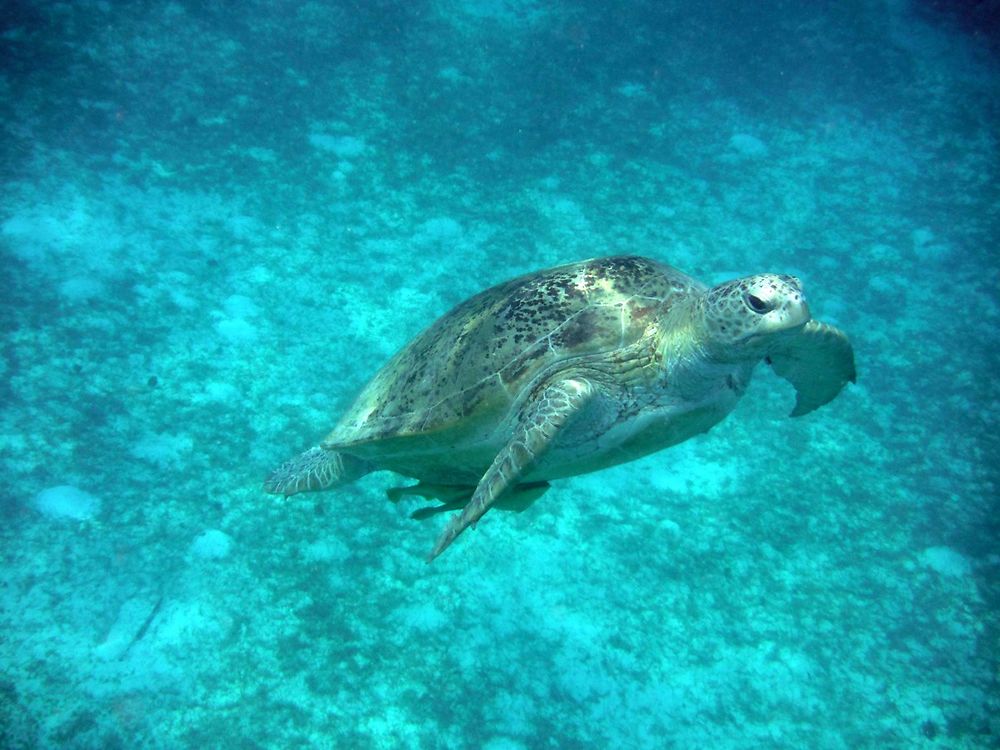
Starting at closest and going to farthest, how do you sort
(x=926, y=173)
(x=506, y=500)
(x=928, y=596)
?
(x=506, y=500) → (x=928, y=596) → (x=926, y=173)

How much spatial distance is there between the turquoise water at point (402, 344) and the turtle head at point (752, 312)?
2.80 m

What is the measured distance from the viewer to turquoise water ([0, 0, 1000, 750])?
3826 millimetres

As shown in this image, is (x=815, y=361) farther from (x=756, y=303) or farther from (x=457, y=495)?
(x=457, y=495)

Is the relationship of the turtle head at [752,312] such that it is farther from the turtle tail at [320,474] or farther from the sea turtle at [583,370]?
the turtle tail at [320,474]

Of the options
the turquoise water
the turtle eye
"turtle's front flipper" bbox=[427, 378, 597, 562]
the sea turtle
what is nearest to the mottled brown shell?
→ the sea turtle

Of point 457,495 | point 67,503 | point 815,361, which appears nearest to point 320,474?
point 457,495

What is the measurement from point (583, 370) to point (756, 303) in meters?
0.89

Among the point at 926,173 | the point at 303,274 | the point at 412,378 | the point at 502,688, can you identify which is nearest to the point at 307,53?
the point at 303,274

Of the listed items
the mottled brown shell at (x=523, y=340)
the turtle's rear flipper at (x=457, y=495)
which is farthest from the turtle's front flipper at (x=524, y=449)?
the turtle's rear flipper at (x=457, y=495)

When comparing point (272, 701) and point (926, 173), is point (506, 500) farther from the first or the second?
point (926, 173)

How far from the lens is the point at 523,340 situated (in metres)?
2.92

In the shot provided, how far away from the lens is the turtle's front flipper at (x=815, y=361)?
2906 mm

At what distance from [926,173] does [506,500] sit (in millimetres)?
10280

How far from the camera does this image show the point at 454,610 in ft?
13.7
